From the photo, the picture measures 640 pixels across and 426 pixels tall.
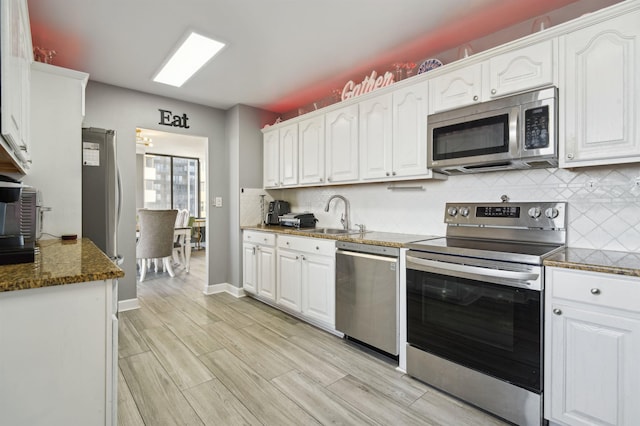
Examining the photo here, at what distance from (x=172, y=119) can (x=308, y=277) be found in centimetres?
253

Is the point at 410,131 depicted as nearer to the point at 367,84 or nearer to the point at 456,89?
the point at 456,89

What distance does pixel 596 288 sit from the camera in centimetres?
142

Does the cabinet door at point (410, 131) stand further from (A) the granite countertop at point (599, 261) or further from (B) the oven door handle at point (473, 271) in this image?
(A) the granite countertop at point (599, 261)

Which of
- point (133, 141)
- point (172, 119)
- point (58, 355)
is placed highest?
point (172, 119)

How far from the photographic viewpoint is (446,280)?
1916 mm

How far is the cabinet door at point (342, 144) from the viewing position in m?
2.96

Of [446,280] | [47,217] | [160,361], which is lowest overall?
[160,361]

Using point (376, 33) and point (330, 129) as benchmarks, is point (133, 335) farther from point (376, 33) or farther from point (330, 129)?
point (376, 33)

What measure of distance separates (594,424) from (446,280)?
2.90 ft

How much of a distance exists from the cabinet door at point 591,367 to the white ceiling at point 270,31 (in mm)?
1888

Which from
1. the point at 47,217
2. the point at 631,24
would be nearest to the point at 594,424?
the point at 631,24

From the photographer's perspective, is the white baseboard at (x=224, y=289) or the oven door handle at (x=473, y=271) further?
the white baseboard at (x=224, y=289)

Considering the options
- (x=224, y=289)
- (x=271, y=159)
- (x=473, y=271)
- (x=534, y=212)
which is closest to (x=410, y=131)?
(x=534, y=212)

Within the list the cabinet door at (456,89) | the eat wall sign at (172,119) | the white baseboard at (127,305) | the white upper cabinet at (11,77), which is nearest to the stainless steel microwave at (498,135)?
the cabinet door at (456,89)
